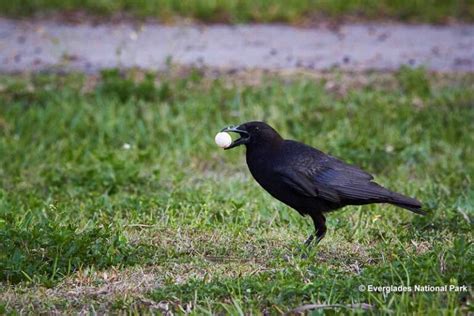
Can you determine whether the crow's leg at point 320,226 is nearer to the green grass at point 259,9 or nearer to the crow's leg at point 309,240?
the crow's leg at point 309,240

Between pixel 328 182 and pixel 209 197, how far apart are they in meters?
1.27

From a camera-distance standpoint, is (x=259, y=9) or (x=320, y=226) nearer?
(x=320, y=226)

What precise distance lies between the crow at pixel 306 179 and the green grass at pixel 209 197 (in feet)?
0.85

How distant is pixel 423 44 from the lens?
12.3 metres

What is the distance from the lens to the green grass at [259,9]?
13203 millimetres

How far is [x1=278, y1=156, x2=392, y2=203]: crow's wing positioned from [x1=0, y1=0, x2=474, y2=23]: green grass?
284 inches

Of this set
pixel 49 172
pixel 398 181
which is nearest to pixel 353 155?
pixel 398 181

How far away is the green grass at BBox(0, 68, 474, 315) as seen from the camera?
200 inches

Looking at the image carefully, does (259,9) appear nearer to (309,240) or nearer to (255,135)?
(255,135)

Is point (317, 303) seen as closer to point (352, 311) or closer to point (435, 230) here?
point (352, 311)

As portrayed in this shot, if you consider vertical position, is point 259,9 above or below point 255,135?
below

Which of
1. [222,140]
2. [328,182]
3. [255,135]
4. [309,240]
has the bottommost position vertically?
[309,240]

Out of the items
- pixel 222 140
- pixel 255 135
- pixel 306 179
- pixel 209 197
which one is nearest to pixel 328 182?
pixel 306 179

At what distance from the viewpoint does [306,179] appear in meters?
6.01
